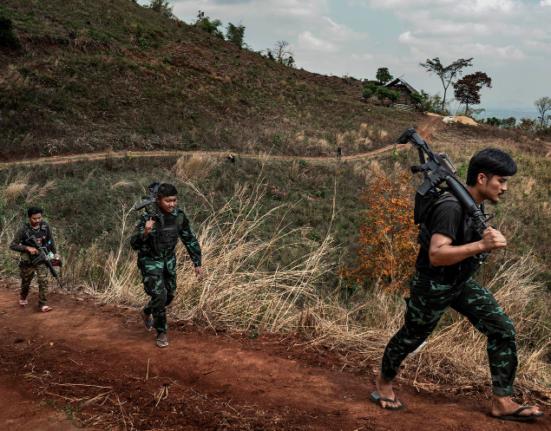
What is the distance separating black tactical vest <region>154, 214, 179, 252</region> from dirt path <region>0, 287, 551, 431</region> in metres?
0.92

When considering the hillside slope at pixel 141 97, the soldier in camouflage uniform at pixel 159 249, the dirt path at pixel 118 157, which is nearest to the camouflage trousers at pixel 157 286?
the soldier in camouflage uniform at pixel 159 249

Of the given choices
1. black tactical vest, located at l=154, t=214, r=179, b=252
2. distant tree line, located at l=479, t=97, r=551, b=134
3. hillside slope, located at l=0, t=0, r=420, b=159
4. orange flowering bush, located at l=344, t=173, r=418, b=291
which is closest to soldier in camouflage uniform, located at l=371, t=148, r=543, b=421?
black tactical vest, located at l=154, t=214, r=179, b=252

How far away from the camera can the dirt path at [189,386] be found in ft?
8.44

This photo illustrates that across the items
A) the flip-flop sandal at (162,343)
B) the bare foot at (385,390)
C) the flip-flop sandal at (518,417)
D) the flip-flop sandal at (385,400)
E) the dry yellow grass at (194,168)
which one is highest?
the dry yellow grass at (194,168)

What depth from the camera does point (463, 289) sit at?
256cm

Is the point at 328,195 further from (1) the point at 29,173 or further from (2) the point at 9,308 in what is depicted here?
(2) the point at 9,308

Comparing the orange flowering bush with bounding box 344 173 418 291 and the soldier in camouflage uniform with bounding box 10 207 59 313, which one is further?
the orange flowering bush with bounding box 344 173 418 291

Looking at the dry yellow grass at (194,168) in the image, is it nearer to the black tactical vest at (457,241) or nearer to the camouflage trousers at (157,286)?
the camouflage trousers at (157,286)

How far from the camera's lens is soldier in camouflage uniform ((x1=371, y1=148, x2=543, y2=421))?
2291mm

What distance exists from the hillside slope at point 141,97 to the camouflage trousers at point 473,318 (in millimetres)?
17034

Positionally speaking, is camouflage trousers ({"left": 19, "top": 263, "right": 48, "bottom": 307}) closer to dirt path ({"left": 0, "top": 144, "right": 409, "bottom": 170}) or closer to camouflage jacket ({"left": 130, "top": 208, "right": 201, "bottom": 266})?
camouflage jacket ({"left": 130, "top": 208, "right": 201, "bottom": 266})

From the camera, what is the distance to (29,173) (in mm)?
13383

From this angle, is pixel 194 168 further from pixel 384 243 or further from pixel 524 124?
pixel 524 124

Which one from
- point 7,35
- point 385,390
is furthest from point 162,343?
point 7,35
